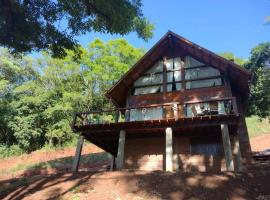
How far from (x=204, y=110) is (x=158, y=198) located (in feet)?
25.5

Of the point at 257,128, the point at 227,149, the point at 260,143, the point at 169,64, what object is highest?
the point at 257,128

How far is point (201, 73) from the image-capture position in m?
19.2

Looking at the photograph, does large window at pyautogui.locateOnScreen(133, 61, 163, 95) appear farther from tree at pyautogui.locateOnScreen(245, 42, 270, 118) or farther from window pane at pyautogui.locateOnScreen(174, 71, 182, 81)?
tree at pyautogui.locateOnScreen(245, 42, 270, 118)

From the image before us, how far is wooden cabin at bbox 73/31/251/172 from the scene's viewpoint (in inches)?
645

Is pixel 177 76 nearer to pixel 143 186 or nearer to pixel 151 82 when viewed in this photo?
pixel 151 82

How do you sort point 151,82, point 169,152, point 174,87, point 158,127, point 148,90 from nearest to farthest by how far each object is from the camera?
point 169,152, point 158,127, point 174,87, point 148,90, point 151,82

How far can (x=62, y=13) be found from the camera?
1337 cm

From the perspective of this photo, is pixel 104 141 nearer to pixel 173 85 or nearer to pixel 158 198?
pixel 173 85

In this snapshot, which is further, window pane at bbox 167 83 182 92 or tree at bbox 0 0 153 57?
window pane at bbox 167 83 182 92

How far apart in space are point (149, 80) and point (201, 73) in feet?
11.5

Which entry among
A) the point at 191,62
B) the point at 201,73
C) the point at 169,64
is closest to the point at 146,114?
the point at 169,64

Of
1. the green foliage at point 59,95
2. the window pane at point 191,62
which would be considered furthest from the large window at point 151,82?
the green foliage at point 59,95

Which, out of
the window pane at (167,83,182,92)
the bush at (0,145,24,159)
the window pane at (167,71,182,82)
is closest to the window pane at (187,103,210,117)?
the window pane at (167,83,182,92)

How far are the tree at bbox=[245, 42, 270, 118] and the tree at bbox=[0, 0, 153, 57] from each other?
535 inches
